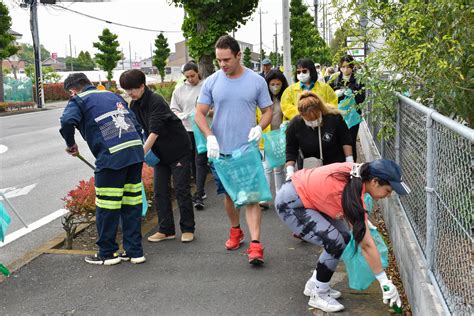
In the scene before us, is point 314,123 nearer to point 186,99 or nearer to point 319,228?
point 319,228

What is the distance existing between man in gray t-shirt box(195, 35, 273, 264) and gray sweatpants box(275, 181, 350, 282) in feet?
3.32

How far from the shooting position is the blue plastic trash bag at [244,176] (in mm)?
5141

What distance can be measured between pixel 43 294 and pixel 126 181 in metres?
1.22

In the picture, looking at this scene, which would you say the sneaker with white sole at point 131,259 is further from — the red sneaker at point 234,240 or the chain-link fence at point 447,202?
the chain-link fence at point 447,202

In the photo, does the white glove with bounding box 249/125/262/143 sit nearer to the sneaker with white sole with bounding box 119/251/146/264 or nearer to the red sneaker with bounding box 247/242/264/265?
the red sneaker with bounding box 247/242/264/265

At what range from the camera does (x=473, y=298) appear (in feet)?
9.83

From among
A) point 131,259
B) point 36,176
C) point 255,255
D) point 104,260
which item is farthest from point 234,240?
point 36,176

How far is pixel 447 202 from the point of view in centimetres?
319

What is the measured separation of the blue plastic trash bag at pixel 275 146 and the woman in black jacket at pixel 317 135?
1180 mm

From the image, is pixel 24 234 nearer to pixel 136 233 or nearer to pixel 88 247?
pixel 88 247

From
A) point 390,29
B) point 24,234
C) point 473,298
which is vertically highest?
point 390,29

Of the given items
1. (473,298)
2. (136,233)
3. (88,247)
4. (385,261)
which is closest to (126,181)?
(136,233)

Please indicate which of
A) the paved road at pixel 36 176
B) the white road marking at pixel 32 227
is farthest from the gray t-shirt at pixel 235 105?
the white road marking at pixel 32 227

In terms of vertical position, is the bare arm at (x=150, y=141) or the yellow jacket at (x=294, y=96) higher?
the yellow jacket at (x=294, y=96)
